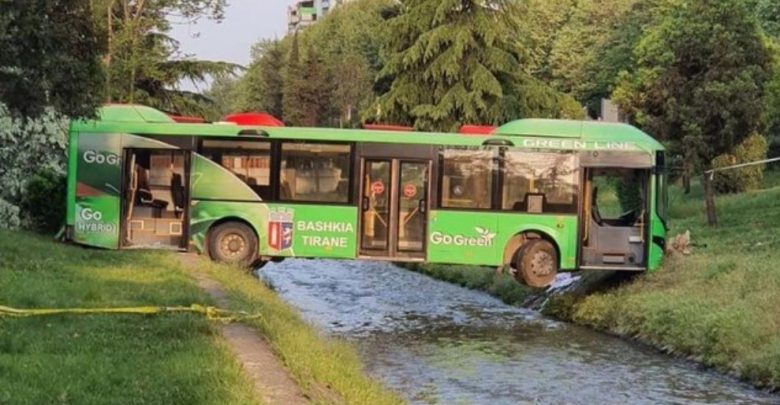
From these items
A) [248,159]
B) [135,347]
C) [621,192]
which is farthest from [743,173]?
[135,347]

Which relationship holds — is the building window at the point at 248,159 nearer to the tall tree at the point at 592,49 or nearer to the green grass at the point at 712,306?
the green grass at the point at 712,306

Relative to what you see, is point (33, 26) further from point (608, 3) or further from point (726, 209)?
point (608, 3)

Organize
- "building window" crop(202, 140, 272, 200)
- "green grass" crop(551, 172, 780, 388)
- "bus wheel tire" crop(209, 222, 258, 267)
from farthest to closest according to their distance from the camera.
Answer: "bus wheel tire" crop(209, 222, 258, 267), "building window" crop(202, 140, 272, 200), "green grass" crop(551, 172, 780, 388)

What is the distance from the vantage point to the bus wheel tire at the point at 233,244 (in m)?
20.2

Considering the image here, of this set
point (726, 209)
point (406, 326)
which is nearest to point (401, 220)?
point (406, 326)

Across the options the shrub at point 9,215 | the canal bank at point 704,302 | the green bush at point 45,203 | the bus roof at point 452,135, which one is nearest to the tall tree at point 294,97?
the canal bank at point 704,302

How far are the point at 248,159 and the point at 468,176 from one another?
427 cm

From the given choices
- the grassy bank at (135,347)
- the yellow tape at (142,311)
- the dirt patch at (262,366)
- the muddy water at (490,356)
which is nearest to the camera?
the grassy bank at (135,347)

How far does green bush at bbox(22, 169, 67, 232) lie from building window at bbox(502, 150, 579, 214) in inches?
384

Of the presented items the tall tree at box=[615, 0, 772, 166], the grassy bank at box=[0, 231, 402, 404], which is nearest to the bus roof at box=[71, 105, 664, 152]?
the grassy bank at box=[0, 231, 402, 404]

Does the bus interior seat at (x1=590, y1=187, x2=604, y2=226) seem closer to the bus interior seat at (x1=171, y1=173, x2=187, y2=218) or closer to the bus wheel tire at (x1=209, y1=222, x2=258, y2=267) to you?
the bus wheel tire at (x1=209, y1=222, x2=258, y2=267)

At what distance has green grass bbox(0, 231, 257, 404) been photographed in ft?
24.9

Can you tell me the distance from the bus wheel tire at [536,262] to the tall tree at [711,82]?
34.9ft

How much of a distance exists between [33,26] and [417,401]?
8848mm
